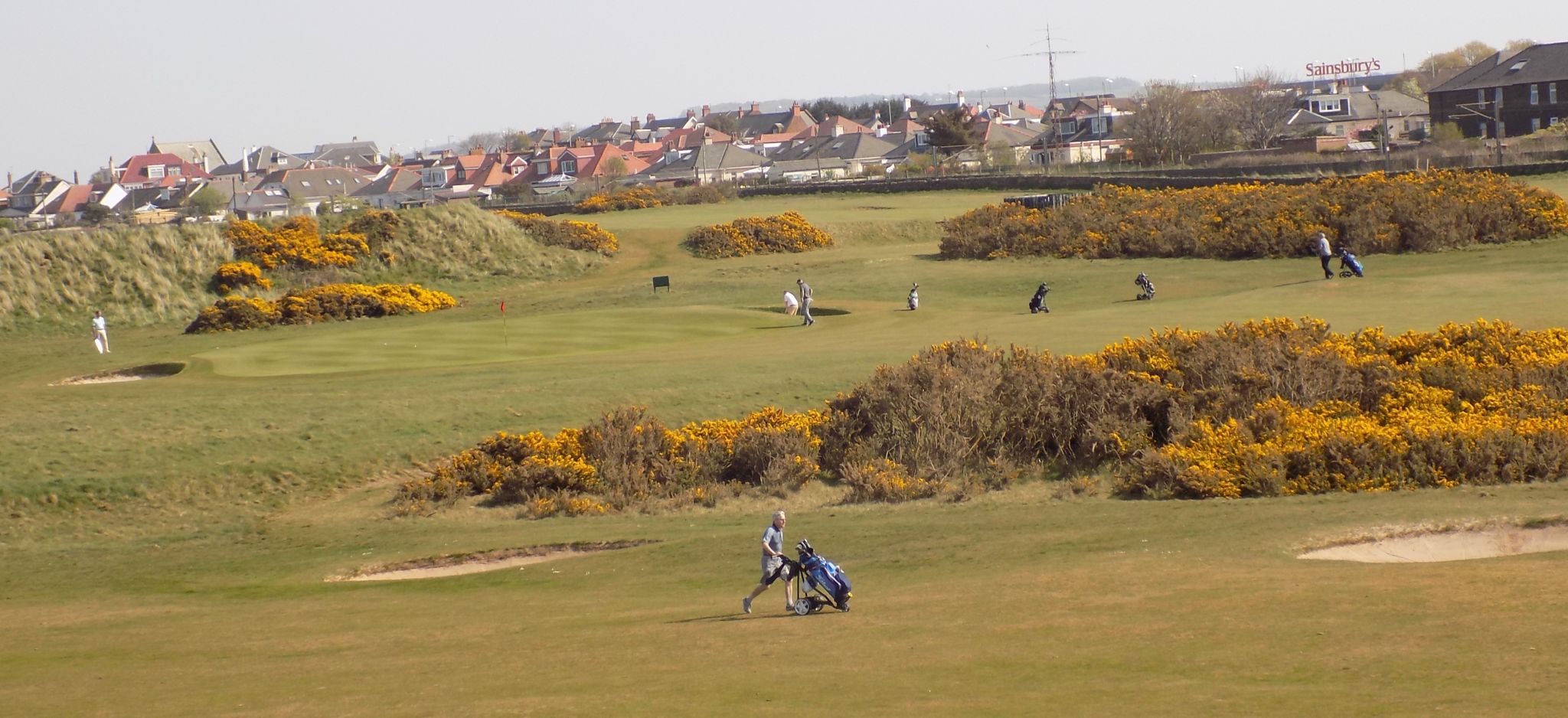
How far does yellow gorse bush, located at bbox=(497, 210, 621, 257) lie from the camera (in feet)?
229

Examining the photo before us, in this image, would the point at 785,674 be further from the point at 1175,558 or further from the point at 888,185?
the point at 888,185

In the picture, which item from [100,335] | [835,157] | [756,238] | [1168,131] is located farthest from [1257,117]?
[100,335]

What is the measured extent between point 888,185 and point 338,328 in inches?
2020

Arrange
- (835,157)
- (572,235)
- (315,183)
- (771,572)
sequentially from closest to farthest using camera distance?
(771,572) → (572,235) → (835,157) → (315,183)

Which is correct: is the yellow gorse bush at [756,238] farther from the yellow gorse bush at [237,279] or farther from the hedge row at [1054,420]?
the hedge row at [1054,420]

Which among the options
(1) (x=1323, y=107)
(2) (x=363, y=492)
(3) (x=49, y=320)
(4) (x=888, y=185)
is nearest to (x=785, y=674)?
(2) (x=363, y=492)

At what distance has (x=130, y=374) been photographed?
38.4 meters

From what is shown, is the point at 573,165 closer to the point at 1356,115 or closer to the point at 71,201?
the point at 71,201

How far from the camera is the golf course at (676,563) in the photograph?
1168 cm

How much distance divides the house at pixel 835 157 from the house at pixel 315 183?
4379cm

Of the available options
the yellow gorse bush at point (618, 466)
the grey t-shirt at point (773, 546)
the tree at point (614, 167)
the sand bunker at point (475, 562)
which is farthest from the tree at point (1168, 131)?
the grey t-shirt at point (773, 546)

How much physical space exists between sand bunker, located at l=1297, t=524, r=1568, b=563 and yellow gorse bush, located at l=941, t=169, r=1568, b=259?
123 feet

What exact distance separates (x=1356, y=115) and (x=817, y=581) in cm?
12599

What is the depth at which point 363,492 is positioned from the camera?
26.4m
